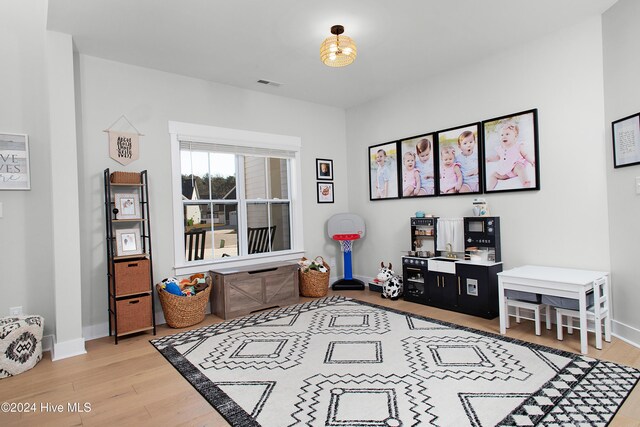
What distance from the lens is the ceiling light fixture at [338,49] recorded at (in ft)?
9.73

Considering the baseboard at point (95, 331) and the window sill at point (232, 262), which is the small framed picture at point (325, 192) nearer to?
the window sill at point (232, 262)

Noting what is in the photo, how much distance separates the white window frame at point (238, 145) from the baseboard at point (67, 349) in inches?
45.3

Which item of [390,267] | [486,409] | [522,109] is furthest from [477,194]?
[486,409]

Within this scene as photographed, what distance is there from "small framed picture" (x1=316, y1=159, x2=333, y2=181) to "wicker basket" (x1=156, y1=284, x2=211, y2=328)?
2.50 meters

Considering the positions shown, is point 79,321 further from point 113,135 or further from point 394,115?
point 394,115

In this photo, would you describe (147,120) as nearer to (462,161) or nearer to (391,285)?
(391,285)

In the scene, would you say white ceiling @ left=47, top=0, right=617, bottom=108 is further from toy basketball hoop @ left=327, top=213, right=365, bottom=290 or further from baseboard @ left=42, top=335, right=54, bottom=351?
baseboard @ left=42, top=335, right=54, bottom=351

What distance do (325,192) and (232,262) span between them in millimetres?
1814

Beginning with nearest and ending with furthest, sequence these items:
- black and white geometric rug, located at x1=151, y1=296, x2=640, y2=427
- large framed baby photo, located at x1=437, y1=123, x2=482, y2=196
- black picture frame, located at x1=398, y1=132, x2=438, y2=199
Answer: black and white geometric rug, located at x1=151, y1=296, x2=640, y2=427 → large framed baby photo, located at x1=437, y1=123, x2=482, y2=196 → black picture frame, located at x1=398, y1=132, x2=438, y2=199

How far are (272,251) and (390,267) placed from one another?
5.35 ft

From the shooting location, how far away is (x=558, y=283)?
286 cm

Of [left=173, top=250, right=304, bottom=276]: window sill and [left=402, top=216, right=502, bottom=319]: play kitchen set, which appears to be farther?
[left=173, top=250, right=304, bottom=276]: window sill

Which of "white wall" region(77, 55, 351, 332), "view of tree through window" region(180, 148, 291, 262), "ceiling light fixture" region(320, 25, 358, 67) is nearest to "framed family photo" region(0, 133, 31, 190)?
"white wall" region(77, 55, 351, 332)

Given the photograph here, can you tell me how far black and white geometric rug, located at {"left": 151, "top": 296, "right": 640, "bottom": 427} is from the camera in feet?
6.58
